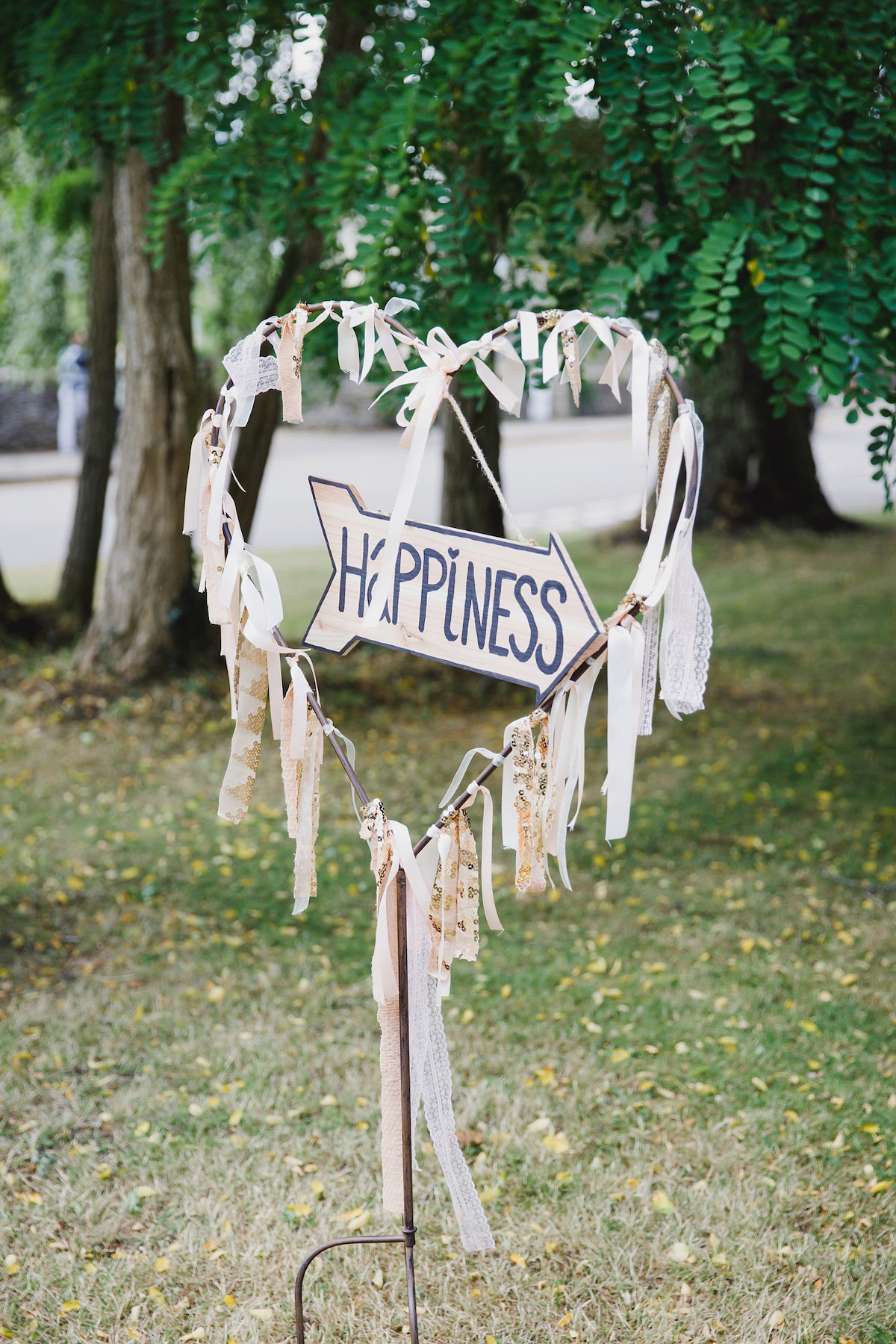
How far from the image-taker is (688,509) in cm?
179

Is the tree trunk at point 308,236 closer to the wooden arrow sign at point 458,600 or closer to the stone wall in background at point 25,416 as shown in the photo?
the wooden arrow sign at point 458,600

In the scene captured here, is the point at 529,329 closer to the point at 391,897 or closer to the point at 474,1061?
the point at 391,897

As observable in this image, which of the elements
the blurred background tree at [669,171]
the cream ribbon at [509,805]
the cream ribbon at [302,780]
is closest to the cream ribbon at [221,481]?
the cream ribbon at [302,780]

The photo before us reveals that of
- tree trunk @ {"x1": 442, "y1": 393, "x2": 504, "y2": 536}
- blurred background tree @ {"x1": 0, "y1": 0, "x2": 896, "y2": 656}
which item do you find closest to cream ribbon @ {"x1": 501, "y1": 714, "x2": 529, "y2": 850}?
blurred background tree @ {"x1": 0, "y1": 0, "x2": 896, "y2": 656}

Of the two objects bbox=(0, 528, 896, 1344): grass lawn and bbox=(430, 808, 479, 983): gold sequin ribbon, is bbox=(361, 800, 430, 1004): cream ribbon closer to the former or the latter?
bbox=(430, 808, 479, 983): gold sequin ribbon

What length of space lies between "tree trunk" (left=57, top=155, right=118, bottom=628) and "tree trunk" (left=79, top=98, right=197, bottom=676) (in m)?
Result: 1.12

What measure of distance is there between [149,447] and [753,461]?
7.28 metres

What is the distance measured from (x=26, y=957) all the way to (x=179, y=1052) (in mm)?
846

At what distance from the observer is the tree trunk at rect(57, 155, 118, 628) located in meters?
7.44

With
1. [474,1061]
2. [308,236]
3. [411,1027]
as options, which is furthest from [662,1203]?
[308,236]

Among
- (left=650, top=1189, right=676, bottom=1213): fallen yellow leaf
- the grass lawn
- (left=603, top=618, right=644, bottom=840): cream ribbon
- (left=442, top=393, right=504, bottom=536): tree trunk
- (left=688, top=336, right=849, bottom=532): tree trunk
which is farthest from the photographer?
(left=688, top=336, right=849, bottom=532): tree trunk

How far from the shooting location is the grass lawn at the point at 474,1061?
8.30 feet

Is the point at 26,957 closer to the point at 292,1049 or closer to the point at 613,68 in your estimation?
the point at 292,1049

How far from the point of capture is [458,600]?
1.93 metres
